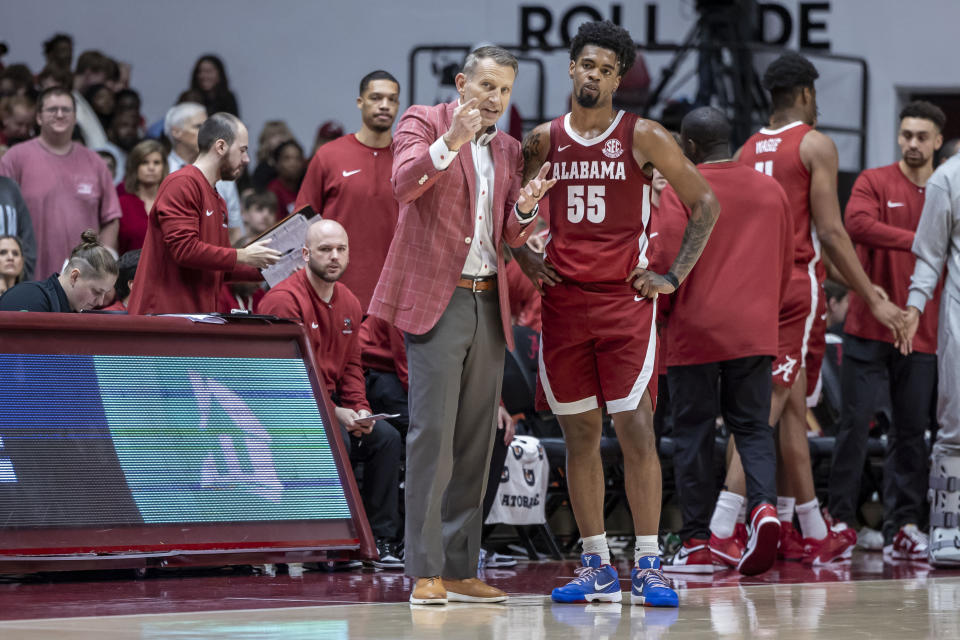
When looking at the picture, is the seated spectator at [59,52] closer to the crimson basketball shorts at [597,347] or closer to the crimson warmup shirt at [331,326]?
the crimson warmup shirt at [331,326]

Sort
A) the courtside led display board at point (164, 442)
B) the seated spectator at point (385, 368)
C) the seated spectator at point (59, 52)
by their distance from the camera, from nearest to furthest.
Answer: the courtside led display board at point (164, 442) < the seated spectator at point (385, 368) < the seated spectator at point (59, 52)

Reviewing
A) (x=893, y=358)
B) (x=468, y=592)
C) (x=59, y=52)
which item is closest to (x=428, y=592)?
(x=468, y=592)

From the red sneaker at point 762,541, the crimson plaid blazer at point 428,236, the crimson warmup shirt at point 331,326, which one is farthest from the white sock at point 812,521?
the crimson plaid blazer at point 428,236

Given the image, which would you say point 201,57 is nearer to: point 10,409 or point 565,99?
point 565,99

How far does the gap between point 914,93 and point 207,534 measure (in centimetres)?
954

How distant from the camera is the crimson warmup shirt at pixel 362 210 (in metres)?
7.08

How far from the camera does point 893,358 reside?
7605 millimetres

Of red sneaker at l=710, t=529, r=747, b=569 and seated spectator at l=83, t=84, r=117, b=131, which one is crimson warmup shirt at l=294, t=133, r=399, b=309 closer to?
red sneaker at l=710, t=529, r=747, b=569

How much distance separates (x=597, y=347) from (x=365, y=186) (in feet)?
7.26

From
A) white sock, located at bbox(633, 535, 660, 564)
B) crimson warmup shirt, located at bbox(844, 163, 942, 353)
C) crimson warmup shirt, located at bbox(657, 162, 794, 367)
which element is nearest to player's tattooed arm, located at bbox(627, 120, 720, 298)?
white sock, located at bbox(633, 535, 660, 564)

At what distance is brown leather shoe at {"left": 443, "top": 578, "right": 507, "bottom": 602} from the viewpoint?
16.8 feet

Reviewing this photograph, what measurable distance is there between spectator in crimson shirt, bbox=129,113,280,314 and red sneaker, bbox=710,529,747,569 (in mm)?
2356

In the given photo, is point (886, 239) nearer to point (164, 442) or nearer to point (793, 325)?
point (793, 325)

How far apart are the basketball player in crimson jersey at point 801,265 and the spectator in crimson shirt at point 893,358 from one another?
22.7 inches
